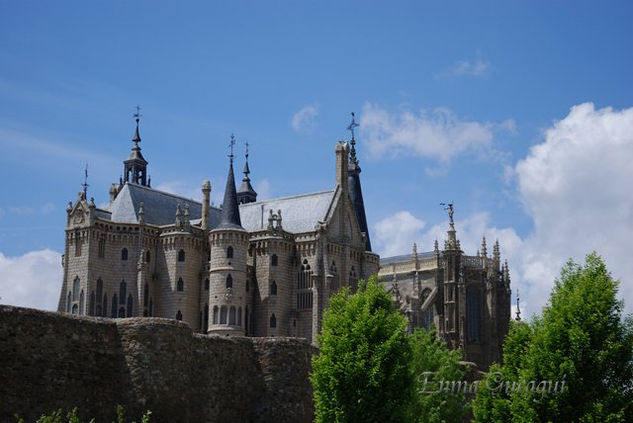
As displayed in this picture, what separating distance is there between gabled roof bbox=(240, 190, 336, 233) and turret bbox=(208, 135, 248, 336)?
28.6 feet

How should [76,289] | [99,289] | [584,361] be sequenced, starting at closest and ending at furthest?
[584,361], [99,289], [76,289]

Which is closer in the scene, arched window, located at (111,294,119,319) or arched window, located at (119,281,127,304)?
arched window, located at (111,294,119,319)

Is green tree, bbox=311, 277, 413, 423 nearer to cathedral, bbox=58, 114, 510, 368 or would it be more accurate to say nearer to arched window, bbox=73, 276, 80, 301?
cathedral, bbox=58, 114, 510, 368

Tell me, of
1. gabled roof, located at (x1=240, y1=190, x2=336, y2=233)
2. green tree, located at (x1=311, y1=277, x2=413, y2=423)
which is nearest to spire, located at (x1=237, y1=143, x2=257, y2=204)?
gabled roof, located at (x1=240, y1=190, x2=336, y2=233)

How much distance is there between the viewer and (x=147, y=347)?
1293 inches

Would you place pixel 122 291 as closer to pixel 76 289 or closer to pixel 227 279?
pixel 76 289

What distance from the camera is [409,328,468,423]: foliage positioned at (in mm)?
46281

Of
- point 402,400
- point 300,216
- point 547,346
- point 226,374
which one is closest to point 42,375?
point 226,374

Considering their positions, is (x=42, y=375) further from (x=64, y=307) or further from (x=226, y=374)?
(x=64, y=307)

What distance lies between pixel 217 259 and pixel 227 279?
204 cm

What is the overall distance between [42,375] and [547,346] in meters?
17.4

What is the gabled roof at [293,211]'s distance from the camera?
97.1 meters

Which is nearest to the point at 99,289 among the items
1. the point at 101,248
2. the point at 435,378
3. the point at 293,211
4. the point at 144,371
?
the point at 101,248

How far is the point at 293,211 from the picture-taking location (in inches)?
3944
